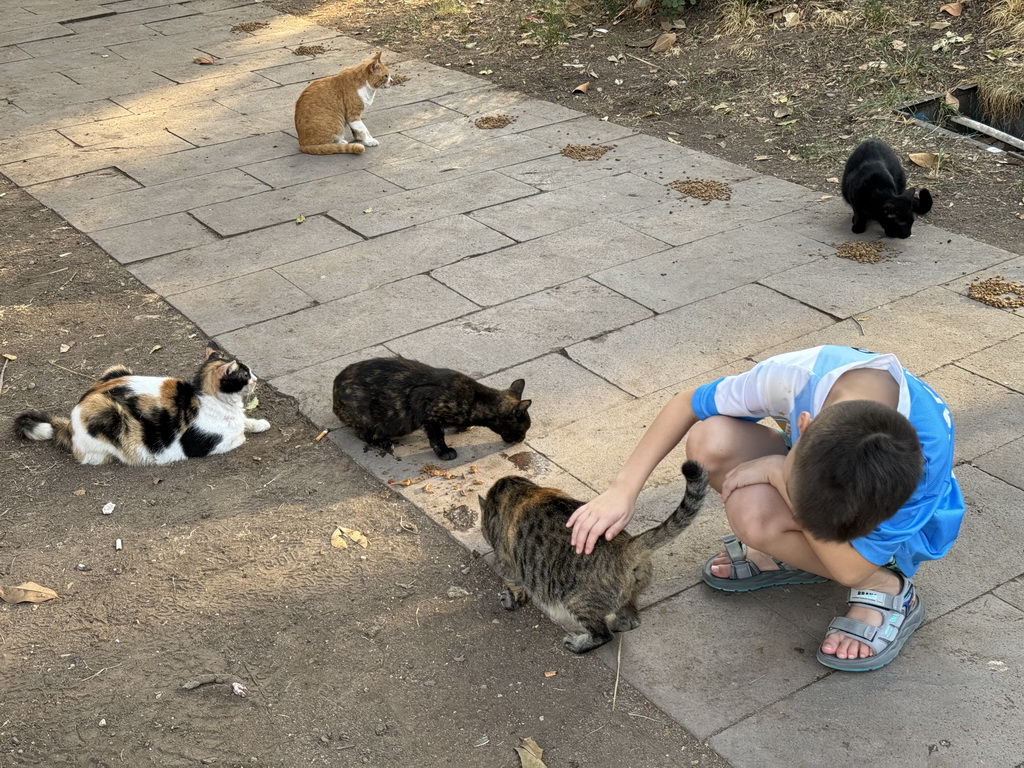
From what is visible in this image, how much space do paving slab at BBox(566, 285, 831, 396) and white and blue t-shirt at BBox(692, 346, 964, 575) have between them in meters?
1.43

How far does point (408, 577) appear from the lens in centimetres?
361

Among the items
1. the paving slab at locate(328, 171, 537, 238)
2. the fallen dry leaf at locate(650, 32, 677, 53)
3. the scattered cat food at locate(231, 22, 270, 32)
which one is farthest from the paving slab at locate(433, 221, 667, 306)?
the scattered cat food at locate(231, 22, 270, 32)

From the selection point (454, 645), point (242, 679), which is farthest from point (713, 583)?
point (242, 679)

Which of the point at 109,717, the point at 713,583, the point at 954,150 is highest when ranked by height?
the point at 954,150

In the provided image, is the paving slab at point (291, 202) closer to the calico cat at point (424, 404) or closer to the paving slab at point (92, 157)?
the paving slab at point (92, 157)

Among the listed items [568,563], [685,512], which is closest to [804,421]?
[685,512]

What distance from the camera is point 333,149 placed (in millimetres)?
7414

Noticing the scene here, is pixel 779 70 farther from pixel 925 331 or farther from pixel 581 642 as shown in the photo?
pixel 581 642

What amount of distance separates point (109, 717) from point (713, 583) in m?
1.96

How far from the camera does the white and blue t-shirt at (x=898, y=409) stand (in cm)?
291

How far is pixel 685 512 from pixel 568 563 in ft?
1.40

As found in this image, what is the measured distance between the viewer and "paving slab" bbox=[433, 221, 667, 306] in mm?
5566

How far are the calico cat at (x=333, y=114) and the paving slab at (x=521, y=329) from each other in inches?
106

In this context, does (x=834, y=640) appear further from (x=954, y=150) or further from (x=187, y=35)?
(x=187, y=35)
